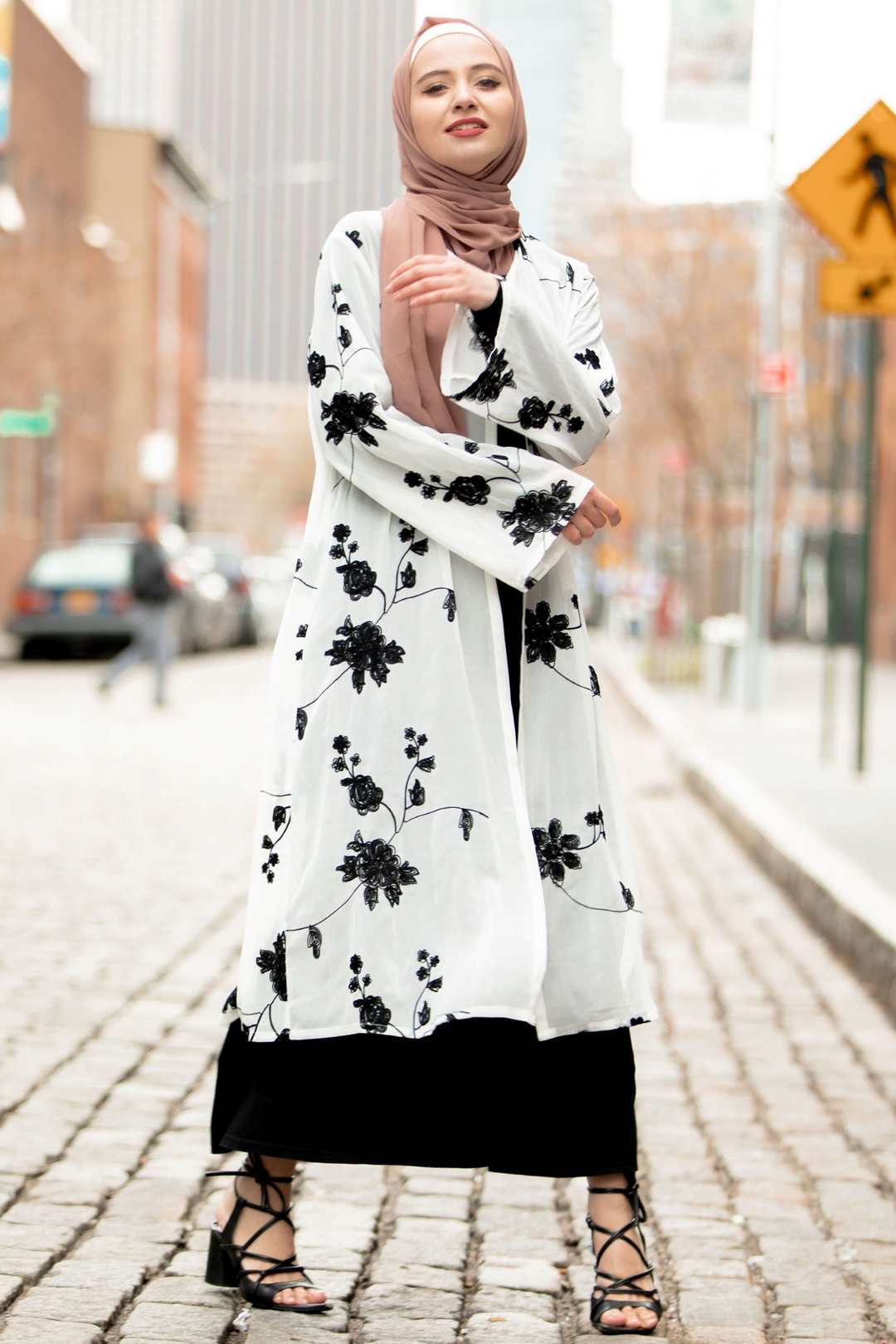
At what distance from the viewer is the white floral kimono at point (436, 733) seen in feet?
9.73

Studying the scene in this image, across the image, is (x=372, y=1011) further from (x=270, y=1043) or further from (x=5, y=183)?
(x=5, y=183)

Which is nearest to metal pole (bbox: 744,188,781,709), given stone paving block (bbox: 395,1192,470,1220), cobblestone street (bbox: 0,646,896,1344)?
cobblestone street (bbox: 0,646,896,1344)

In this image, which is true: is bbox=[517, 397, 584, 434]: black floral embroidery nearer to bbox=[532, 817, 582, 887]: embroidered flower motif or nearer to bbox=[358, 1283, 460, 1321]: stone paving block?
bbox=[532, 817, 582, 887]: embroidered flower motif

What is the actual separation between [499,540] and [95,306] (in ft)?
109

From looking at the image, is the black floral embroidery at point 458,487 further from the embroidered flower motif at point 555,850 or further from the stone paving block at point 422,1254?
the stone paving block at point 422,1254

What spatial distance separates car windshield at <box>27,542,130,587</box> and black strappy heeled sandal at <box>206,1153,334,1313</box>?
78.8 ft

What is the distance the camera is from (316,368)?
3.12m

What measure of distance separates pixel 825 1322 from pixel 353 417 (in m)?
1.64

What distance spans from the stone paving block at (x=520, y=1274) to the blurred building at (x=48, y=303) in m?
28.6

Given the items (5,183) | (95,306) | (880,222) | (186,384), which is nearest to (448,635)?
(880,222)

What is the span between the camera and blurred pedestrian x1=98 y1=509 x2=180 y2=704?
60.4 feet

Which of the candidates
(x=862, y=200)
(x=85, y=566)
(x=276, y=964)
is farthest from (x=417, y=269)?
(x=85, y=566)

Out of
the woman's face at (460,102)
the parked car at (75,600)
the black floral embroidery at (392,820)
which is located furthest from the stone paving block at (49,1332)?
the parked car at (75,600)

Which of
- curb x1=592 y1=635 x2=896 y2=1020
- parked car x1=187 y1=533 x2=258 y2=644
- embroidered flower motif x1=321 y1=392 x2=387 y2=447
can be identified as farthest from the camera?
parked car x1=187 y1=533 x2=258 y2=644
